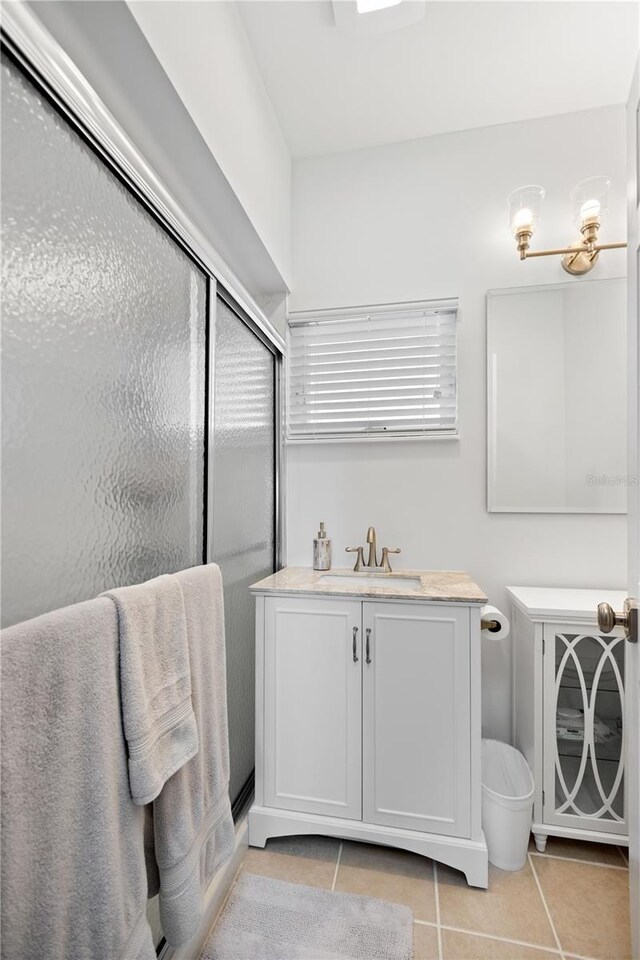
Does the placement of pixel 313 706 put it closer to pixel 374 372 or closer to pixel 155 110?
pixel 374 372

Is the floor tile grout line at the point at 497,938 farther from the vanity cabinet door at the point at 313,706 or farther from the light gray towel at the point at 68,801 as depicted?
the light gray towel at the point at 68,801

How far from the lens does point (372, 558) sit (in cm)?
196

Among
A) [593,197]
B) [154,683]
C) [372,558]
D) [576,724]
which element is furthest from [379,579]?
[593,197]

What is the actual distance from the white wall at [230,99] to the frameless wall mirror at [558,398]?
3.32ft

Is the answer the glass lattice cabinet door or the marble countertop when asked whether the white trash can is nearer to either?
the glass lattice cabinet door

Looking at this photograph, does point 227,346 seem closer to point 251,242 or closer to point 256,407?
point 256,407

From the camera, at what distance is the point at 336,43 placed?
1633 mm

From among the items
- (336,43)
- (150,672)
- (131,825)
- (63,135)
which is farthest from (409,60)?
(131,825)

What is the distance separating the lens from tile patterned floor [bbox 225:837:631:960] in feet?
3.98

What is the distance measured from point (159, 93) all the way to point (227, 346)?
0.65m

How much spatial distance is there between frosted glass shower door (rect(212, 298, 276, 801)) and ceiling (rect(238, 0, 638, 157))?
0.99 metres

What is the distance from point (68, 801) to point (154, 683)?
21 centimetres

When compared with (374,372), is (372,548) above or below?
below

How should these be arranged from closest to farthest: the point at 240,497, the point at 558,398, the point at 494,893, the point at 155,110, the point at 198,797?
1. the point at 198,797
2. the point at 155,110
3. the point at 494,893
4. the point at 240,497
5. the point at 558,398
